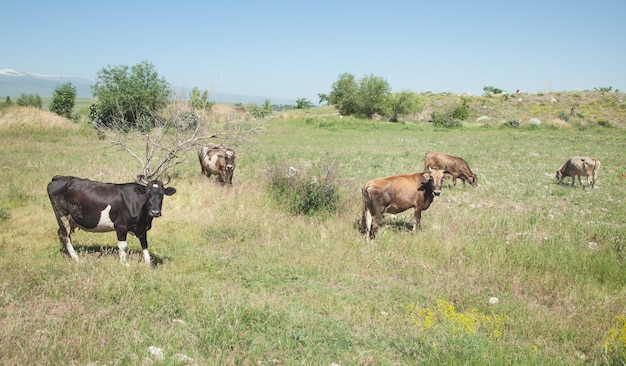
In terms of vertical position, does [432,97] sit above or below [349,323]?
above

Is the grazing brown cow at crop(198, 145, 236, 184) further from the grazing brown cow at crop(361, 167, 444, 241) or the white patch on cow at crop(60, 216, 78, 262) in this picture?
the white patch on cow at crop(60, 216, 78, 262)

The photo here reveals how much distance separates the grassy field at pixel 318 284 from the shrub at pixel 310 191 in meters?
0.38

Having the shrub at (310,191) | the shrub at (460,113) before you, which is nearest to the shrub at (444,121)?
the shrub at (460,113)

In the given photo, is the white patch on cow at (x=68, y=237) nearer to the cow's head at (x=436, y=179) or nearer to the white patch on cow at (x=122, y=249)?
the white patch on cow at (x=122, y=249)

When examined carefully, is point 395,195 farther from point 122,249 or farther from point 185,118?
point 185,118

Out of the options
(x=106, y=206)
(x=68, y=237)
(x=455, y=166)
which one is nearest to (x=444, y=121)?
(x=455, y=166)

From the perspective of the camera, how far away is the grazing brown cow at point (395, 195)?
10.4 m

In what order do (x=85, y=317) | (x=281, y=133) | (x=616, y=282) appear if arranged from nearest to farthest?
(x=85, y=317), (x=616, y=282), (x=281, y=133)

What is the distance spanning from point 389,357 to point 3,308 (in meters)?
5.17

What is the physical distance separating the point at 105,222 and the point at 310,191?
5589 millimetres

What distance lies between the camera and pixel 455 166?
58.0 feet

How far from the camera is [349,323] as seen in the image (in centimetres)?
610

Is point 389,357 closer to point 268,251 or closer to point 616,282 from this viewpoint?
point 268,251

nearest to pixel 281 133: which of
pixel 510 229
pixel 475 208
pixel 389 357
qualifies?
pixel 475 208
